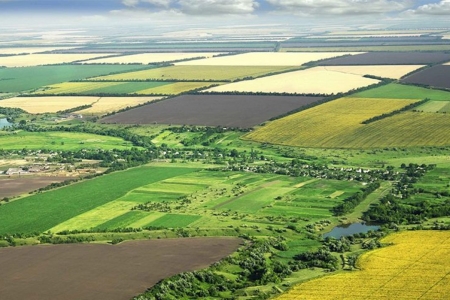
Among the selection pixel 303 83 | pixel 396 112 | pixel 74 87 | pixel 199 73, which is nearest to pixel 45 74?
pixel 74 87

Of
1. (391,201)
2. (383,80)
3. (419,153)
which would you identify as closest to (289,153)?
(419,153)

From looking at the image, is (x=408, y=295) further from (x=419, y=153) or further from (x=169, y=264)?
(x=419, y=153)

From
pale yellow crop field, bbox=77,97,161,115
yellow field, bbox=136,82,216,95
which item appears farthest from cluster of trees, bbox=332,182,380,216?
yellow field, bbox=136,82,216,95

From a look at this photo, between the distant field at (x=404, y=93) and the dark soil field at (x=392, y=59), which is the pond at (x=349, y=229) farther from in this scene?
the dark soil field at (x=392, y=59)

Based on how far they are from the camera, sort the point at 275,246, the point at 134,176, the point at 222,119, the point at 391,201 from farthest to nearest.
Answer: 1. the point at 222,119
2. the point at 134,176
3. the point at 391,201
4. the point at 275,246

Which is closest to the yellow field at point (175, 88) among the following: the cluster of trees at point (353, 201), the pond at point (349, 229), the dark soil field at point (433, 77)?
the dark soil field at point (433, 77)

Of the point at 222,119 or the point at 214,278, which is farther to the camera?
the point at 222,119

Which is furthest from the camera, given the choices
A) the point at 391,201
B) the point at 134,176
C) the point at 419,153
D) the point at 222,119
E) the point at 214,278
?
the point at 222,119

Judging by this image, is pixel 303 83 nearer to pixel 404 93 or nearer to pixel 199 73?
pixel 404 93
